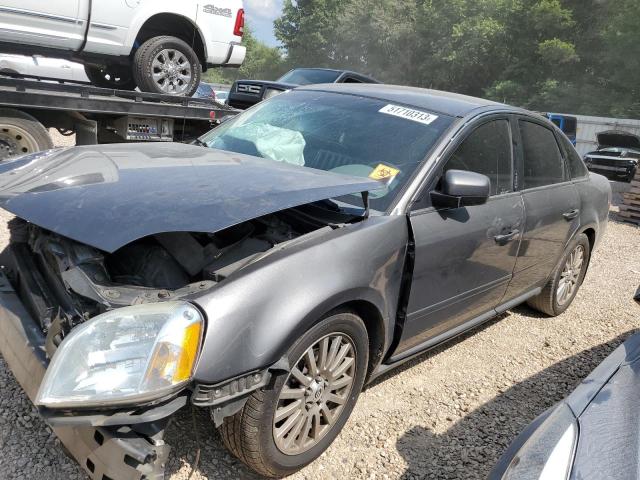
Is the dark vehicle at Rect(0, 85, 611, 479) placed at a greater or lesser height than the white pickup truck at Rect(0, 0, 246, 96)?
lesser

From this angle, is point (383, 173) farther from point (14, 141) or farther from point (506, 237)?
point (14, 141)

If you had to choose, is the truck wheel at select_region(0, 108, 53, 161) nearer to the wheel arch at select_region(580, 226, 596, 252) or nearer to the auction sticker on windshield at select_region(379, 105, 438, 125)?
the auction sticker on windshield at select_region(379, 105, 438, 125)

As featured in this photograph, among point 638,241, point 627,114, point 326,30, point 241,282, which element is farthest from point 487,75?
point 241,282

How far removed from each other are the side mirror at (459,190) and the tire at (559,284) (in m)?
1.83

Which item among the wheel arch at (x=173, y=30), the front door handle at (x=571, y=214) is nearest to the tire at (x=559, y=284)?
the front door handle at (x=571, y=214)

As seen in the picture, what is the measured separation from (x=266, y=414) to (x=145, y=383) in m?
0.55

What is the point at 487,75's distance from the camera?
42969 millimetres

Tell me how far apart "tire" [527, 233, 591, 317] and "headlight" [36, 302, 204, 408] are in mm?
3350

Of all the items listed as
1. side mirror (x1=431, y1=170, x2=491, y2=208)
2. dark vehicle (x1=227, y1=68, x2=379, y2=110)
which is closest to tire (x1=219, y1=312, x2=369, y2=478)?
side mirror (x1=431, y1=170, x2=491, y2=208)

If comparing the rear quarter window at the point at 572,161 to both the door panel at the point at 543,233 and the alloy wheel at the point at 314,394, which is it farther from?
the alloy wheel at the point at 314,394

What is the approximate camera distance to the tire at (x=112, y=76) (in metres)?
7.29

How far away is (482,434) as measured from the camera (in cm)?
287

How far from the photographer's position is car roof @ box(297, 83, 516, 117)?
10.3ft

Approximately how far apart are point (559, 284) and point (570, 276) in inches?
7.7
